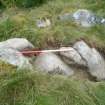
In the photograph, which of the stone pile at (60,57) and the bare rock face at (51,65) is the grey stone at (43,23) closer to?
the stone pile at (60,57)

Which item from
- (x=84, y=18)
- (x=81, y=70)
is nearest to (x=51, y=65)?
(x=81, y=70)

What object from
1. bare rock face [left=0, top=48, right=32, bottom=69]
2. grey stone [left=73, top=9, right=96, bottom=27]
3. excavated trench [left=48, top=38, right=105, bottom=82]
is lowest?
excavated trench [left=48, top=38, right=105, bottom=82]

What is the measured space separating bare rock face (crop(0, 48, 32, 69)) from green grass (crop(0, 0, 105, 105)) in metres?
0.10

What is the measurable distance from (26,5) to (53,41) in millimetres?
1178

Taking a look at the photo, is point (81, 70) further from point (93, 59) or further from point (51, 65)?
point (51, 65)

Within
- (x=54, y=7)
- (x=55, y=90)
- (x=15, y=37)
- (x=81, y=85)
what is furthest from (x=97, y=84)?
(x=54, y=7)

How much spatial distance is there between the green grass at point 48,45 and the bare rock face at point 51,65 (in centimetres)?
28

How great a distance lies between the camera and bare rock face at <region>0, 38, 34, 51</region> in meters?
5.73

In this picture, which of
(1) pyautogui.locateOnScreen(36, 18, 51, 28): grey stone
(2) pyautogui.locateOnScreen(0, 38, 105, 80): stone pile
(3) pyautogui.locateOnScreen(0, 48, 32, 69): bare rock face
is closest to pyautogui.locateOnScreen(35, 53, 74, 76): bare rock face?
(2) pyautogui.locateOnScreen(0, 38, 105, 80): stone pile

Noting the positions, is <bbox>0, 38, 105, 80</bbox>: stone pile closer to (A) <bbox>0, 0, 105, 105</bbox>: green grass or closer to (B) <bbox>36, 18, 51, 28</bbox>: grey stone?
(A) <bbox>0, 0, 105, 105</bbox>: green grass

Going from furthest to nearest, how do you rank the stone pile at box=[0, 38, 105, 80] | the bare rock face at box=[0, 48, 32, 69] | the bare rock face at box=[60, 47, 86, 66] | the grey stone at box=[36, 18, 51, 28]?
the grey stone at box=[36, 18, 51, 28] < the bare rock face at box=[60, 47, 86, 66] < the stone pile at box=[0, 38, 105, 80] < the bare rock face at box=[0, 48, 32, 69]

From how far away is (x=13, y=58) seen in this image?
5508 mm

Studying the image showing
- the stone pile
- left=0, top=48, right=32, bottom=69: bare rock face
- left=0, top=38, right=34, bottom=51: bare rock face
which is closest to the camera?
left=0, top=48, right=32, bottom=69: bare rock face

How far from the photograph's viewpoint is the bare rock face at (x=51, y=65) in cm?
559
